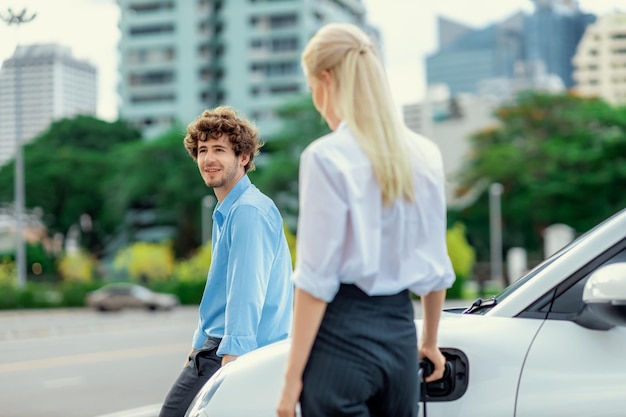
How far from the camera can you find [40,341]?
2389 centimetres

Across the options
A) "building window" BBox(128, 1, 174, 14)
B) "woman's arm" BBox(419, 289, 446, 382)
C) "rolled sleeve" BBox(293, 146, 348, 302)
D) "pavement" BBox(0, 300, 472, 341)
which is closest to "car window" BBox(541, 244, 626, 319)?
"woman's arm" BBox(419, 289, 446, 382)

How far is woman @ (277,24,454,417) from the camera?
2332mm

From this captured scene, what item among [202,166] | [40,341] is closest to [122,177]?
[40,341]

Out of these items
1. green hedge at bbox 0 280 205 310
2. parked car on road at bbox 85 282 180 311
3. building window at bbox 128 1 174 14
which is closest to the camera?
green hedge at bbox 0 280 205 310

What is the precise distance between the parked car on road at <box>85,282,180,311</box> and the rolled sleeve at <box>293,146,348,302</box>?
142 feet

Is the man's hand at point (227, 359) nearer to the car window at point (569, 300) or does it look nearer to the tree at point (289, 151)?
the car window at point (569, 300)

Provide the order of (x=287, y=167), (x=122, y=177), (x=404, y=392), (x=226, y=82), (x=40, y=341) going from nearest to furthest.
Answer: (x=404, y=392)
(x=40, y=341)
(x=287, y=167)
(x=122, y=177)
(x=226, y=82)

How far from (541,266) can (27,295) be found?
43.3 m

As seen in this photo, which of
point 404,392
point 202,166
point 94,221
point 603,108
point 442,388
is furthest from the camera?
point 94,221

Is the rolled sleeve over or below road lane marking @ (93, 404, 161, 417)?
over

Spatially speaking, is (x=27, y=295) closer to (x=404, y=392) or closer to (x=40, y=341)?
(x=40, y=341)

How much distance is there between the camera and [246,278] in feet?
11.4

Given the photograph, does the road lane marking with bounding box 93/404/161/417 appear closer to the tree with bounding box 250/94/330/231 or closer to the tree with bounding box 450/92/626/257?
the tree with bounding box 450/92/626/257

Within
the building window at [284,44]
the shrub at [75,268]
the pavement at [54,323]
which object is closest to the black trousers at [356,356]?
the pavement at [54,323]
